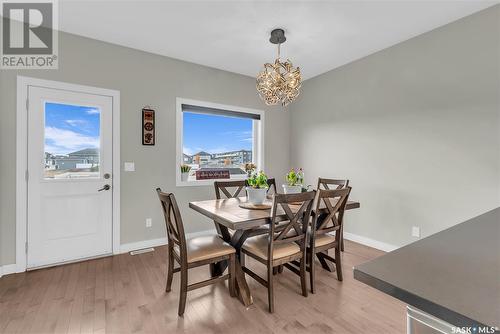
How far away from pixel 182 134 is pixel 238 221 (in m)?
2.25

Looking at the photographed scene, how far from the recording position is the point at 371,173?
3441 mm

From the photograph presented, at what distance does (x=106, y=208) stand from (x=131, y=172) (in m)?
0.54

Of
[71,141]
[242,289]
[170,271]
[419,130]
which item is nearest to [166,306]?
[170,271]

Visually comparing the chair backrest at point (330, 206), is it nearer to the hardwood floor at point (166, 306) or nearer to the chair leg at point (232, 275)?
the hardwood floor at point (166, 306)

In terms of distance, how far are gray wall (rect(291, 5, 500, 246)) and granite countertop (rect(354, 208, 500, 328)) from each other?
2.09 metres

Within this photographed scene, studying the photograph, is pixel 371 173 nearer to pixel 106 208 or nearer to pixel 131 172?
pixel 131 172

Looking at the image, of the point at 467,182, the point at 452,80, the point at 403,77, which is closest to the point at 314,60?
the point at 403,77

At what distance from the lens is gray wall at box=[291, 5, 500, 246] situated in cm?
246

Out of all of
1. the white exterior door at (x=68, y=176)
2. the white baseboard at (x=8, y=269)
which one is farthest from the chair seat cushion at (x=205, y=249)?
the white baseboard at (x=8, y=269)

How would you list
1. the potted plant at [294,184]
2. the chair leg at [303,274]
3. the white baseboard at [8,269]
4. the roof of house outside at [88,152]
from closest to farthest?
the chair leg at [303,274] < the white baseboard at [8,269] < the potted plant at [294,184] < the roof of house outside at [88,152]

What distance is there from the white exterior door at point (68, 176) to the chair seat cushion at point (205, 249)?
5.00 feet

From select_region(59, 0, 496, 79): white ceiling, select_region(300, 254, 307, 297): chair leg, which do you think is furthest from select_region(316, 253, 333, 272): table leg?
select_region(59, 0, 496, 79): white ceiling

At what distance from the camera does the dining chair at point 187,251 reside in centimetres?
190

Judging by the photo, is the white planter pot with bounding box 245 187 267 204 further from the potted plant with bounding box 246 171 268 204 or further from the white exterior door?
the white exterior door
